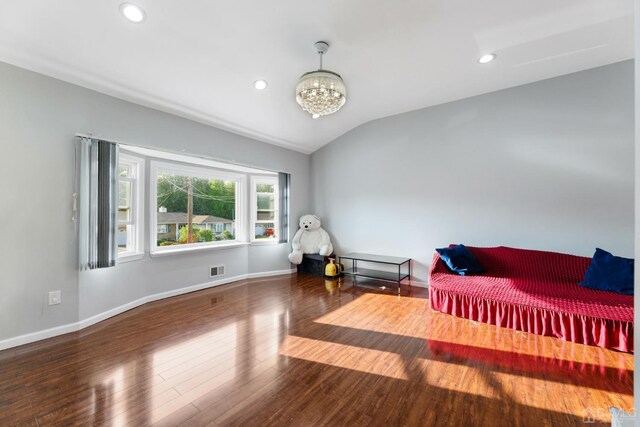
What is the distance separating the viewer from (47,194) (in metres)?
2.53

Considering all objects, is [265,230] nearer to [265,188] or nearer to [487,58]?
[265,188]

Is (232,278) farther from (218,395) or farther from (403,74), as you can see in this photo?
(403,74)

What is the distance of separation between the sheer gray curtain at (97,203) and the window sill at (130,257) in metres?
0.27

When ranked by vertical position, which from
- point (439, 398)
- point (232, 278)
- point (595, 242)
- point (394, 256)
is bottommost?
point (439, 398)

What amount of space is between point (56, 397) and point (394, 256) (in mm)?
4123

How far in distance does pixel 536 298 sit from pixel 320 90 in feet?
9.76

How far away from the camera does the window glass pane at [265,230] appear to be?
5057 millimetres

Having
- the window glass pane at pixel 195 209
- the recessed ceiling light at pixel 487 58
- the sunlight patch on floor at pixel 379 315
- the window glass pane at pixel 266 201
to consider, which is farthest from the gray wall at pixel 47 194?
the recessed ceiling light at pixel 487 58

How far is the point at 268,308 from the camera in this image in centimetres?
332

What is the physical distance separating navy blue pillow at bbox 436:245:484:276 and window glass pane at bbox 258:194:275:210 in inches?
125

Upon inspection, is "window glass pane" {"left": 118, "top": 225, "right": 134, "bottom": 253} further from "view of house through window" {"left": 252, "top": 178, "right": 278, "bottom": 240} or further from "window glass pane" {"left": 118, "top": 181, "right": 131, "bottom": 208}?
"view of house through window" {"left": 252, "top": 178, "right": 278, "bottom": 240}

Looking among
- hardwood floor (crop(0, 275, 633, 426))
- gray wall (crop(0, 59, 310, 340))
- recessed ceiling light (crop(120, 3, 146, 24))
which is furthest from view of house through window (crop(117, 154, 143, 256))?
recessed ceiling light (crop(120, 3, 146, 24))

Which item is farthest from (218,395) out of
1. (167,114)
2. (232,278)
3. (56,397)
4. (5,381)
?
(167,114)

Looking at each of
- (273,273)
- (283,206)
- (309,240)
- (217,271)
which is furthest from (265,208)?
(217,271)
